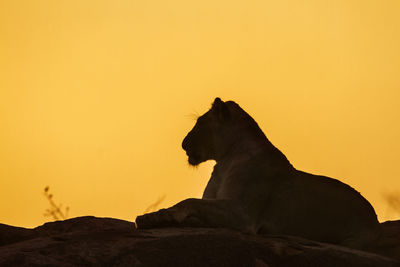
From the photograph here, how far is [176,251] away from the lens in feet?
21.6

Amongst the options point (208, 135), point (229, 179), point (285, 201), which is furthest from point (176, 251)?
point (208, 135)

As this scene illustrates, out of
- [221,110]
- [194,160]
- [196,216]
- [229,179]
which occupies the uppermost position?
[221,110]

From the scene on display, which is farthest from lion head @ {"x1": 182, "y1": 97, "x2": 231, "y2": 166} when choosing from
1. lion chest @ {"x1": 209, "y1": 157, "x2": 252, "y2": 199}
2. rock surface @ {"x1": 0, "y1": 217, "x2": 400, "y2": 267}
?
rock surface @ {"x1": 0, "y1": 217, "x2": 400, "y2": 267}

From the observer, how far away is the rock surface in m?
6.33

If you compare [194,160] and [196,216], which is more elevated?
[194,160]

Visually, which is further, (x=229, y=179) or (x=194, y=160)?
(x=194, y=160)

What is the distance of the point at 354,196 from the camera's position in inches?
396

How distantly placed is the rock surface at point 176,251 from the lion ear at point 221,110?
3548mm

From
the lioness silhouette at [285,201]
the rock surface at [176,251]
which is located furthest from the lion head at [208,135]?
the rock surface at [176,251]

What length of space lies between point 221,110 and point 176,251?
15.7ft

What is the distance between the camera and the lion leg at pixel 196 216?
8.19 m

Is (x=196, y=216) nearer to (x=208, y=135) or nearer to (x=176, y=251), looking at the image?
(x=176, y=251)

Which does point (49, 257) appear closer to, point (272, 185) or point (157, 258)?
point (157, 258)

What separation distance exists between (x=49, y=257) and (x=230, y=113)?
5.33 metres
